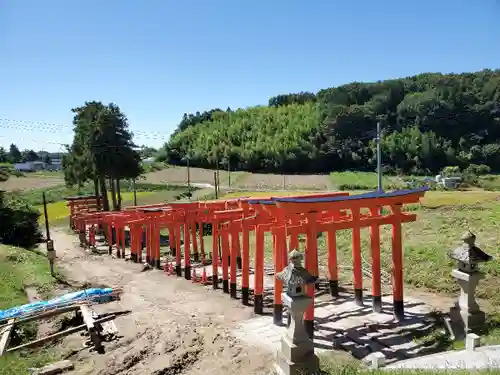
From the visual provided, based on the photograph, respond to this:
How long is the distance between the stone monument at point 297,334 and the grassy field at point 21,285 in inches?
249

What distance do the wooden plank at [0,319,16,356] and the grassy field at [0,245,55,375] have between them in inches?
16.1

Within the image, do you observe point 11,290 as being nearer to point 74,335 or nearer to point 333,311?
point 74,335

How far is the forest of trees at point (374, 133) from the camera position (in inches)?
2879

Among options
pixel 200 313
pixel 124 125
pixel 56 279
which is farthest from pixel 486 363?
pixel 124 125

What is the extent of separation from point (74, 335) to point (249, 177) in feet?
196

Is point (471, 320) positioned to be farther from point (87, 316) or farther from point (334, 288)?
point (87, 316)

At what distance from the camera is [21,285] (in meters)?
18.0

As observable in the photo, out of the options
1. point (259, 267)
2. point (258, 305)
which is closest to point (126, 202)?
point (258, 305)

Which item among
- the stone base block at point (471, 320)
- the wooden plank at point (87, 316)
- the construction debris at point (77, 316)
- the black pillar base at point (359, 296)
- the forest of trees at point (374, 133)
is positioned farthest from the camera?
the forest of trees at point (374, 133)

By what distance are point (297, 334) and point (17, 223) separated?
25.5 metres

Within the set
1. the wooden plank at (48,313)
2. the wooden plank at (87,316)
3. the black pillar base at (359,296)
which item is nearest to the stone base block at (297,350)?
the black pillar base at (359,296)

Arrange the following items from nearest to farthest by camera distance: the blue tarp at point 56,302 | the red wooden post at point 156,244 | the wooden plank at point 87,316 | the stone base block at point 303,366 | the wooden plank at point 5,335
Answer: the stone base block at point 303,366 → the wooden plank at point 5,335 → the wooden plank at point 87,316 → the blue tarp at point 56,302 → the red wooden post at point 156,244

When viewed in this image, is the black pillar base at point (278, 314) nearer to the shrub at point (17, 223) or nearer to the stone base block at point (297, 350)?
the stone base block at point (297, 350)

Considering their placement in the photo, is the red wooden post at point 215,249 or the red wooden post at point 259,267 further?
the red wooden post at point 215,249
